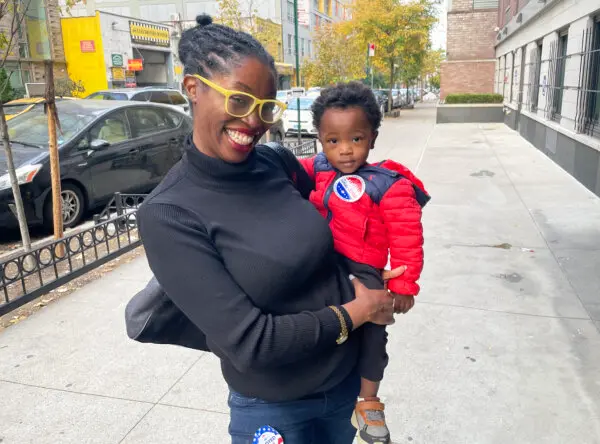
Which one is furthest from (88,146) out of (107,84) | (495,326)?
(107,84)

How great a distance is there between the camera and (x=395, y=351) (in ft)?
12.2

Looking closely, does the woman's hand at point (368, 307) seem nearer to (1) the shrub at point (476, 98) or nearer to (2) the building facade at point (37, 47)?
(1) the shrub at point (476, 98)

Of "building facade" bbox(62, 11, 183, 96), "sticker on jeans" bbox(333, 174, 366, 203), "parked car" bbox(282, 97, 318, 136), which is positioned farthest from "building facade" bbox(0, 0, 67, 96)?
"sticker on jeans" bbox(333, 174, 366, 203)

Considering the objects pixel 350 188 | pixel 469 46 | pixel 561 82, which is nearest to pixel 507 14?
pixel 469 46

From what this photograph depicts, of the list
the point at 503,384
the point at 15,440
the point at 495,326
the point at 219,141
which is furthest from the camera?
the point at 495,326

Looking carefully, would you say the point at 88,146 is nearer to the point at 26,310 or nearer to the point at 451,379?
the point at 26,310

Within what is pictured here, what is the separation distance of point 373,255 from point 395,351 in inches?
80.4

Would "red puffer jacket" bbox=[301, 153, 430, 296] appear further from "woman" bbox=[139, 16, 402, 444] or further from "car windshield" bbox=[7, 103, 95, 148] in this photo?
"car windshield" bbox=[7, 103, 95, 148]

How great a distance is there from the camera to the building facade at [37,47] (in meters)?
25.0

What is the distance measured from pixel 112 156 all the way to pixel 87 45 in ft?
81.7

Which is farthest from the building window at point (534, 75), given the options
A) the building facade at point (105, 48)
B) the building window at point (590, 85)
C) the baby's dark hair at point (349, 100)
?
the building facade at point (105, 48)

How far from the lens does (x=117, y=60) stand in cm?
3003

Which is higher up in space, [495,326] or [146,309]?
[146,309]

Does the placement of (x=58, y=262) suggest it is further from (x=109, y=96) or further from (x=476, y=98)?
(x=476, y=98)
